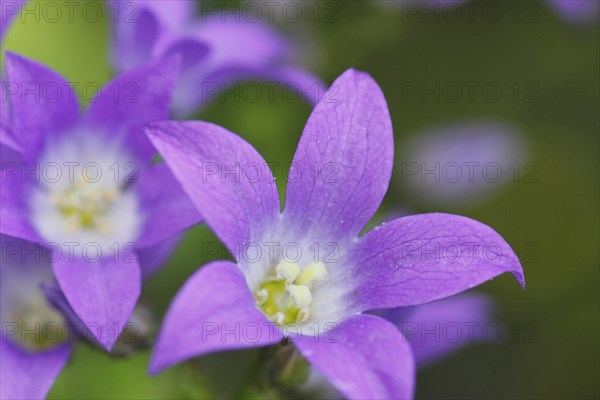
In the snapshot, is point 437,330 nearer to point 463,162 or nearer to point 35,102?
point 463,162

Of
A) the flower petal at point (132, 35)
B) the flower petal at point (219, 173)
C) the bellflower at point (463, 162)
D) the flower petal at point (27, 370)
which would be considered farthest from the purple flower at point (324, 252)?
the bellflower at point (463, 162)

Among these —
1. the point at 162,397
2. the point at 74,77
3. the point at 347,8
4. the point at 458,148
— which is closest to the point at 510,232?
the point at 458,148

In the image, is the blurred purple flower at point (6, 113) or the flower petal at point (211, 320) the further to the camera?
the blurred purple flower at point (6, 113)

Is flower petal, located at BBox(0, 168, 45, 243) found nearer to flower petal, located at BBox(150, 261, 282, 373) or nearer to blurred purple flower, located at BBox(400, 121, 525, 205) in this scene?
flower petal, located at BBox(150, 261, 282, 373)

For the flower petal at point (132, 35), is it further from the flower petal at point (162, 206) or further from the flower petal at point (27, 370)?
the flower petal at point (27, 370)

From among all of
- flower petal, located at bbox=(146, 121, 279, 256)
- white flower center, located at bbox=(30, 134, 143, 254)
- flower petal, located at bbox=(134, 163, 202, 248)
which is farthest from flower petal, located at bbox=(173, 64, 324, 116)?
flower petal, located at bbox=(146, 121, 279, 256)

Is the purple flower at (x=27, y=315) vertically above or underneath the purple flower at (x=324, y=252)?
underneath
